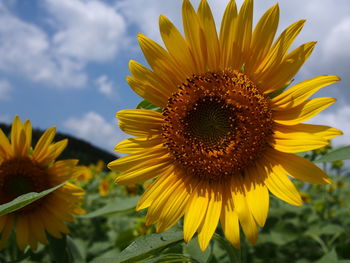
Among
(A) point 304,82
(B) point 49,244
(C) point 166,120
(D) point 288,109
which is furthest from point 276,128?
(B) point 49,244

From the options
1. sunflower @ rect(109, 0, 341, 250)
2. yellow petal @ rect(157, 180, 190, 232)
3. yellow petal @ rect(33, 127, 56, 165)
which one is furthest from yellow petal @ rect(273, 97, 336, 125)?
yellow petal @ rect(33, 127, 56, 165)

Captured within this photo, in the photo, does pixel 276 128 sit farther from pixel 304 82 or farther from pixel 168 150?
pixel 168 150

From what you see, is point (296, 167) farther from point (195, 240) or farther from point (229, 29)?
point (195, 240)

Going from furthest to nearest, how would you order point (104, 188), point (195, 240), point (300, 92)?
point (104, 188)
point (195, 240)
point (300, 92)

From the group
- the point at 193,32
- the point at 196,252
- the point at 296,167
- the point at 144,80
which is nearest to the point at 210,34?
the point at 193,32

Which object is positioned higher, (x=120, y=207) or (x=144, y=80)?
(x=144, y=80)

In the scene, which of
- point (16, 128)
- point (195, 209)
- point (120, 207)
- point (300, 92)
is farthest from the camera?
point (16, 128)

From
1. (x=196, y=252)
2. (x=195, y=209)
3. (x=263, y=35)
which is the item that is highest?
(x=263, y=35)
